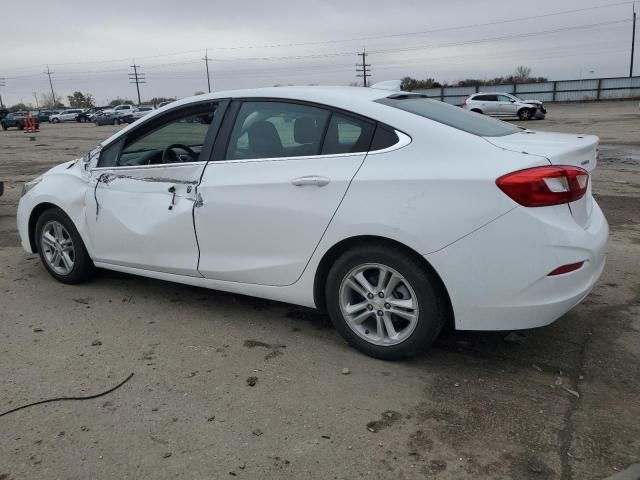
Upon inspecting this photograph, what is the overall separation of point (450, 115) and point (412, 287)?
1.22m

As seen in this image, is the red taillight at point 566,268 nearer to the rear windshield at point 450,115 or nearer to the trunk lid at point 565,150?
the trunk lid at point 565,150

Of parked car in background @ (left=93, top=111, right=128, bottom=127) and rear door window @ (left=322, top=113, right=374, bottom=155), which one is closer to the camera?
rear door window @ (left=322, top=113, right=374, bottom=155)

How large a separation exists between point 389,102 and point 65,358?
2659 millimetres

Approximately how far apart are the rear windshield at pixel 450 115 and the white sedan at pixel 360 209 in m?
0.02

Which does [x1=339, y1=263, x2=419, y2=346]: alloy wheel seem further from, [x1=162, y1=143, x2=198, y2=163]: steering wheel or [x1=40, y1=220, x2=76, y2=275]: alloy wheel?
[x1=40, y1=220, x2=76, y2=275]: alloy wheel

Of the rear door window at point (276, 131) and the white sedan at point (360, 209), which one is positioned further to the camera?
the rear door window at point (276, 131)

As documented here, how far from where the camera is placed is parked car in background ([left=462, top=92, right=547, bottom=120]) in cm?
3228

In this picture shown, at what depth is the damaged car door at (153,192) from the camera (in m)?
4.02

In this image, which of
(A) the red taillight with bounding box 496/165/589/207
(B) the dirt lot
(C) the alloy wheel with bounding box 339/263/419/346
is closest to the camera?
(B) the dirt lot

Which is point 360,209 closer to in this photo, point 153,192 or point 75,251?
point 153,192

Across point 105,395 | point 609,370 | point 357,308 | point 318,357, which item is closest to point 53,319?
point 105,395

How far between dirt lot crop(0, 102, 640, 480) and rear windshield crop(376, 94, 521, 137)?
1.39 metres

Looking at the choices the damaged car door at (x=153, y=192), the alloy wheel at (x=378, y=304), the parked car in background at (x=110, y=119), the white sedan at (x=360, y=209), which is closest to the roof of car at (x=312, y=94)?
the white sedan at (x=360, y=209)

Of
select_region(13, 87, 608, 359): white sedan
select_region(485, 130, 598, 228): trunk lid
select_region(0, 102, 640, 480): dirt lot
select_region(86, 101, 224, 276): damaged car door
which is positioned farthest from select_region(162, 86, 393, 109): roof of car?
select_region(0, 102, 640, 480): dirt lot
